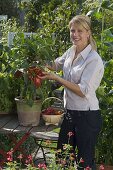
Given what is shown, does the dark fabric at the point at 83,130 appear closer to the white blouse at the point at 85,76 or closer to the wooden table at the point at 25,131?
the white blouse at the point at 85,76

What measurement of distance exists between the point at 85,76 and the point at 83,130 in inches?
16.5

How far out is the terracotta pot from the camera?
11.2 feet

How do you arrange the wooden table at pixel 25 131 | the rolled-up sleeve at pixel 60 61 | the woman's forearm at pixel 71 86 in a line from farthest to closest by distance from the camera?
1. the rolled-up sleeve at pixel 60 61
2. the wooden table at pixel 25 131
3. the woman's forearm at pixel 71 86

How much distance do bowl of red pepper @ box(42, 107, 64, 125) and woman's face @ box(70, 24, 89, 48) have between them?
2.32ft

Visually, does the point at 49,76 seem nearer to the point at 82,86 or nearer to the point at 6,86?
the point at 82,86

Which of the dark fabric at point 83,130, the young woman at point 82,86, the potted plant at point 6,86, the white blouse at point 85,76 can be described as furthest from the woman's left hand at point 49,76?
the potted plant at point 6,86

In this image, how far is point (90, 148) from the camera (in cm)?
307

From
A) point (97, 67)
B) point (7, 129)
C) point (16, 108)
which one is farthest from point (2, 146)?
point (97, 67)

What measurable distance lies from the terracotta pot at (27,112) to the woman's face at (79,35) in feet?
2.36

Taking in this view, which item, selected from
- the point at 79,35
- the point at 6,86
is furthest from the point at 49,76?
the point at 6,86

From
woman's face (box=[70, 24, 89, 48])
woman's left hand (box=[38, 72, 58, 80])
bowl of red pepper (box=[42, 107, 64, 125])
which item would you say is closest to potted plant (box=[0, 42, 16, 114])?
bowl of red pepper (box=[42, 107, 64, 125])

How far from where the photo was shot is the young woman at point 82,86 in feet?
9.57

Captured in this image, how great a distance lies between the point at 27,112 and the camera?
11.2ft

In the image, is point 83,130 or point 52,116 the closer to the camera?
point 83,130
